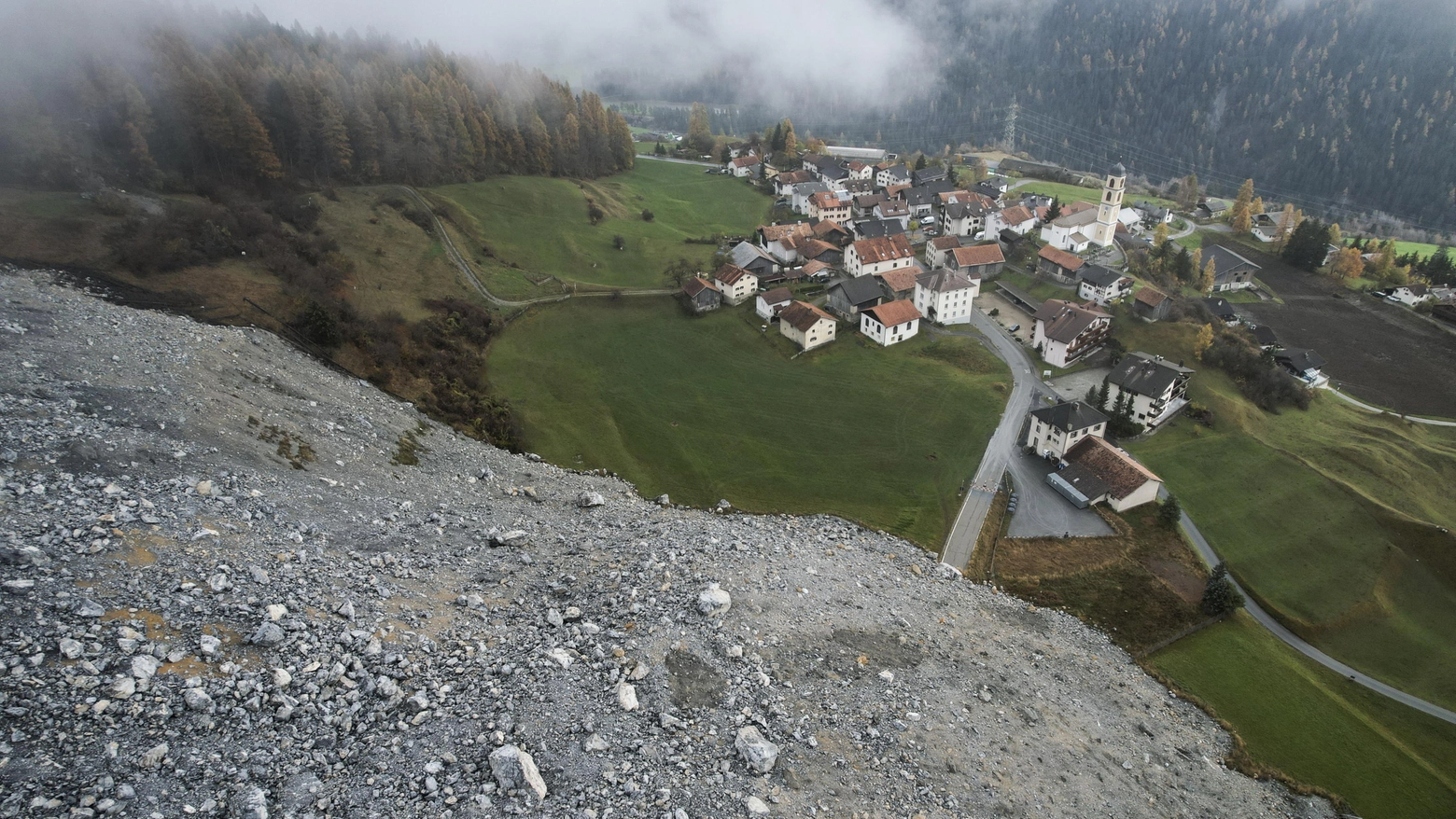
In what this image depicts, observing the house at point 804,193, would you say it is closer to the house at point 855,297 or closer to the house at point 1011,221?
the house at point 1011,221

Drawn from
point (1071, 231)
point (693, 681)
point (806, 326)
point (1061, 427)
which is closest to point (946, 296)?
point (806, 326)

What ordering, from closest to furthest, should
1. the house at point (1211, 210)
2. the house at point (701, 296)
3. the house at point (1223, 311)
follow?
1. the house at point (701, 296)
2. the house at point (1223, 311)
3. the house at point (1211, 210)

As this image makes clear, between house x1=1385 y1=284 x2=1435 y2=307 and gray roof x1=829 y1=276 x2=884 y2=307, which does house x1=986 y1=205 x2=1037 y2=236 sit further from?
house x1=1385 y1=284 x2=1435 y2=307

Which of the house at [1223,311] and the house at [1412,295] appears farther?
the house at [1412,295]

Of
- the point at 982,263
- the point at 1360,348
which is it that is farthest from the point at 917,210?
the point at 1360,348

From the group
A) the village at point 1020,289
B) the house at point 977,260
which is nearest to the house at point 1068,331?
the village at point 1020,289

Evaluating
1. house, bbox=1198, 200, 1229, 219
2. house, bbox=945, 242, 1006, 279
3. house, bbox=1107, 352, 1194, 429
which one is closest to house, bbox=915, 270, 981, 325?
house, bbox=945, 242, 1006, 279

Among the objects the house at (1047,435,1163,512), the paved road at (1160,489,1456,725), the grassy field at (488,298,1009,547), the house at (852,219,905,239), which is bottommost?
the paved road at (1160,489,1456,725)

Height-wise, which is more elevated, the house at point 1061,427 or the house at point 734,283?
the house at point 734,283
